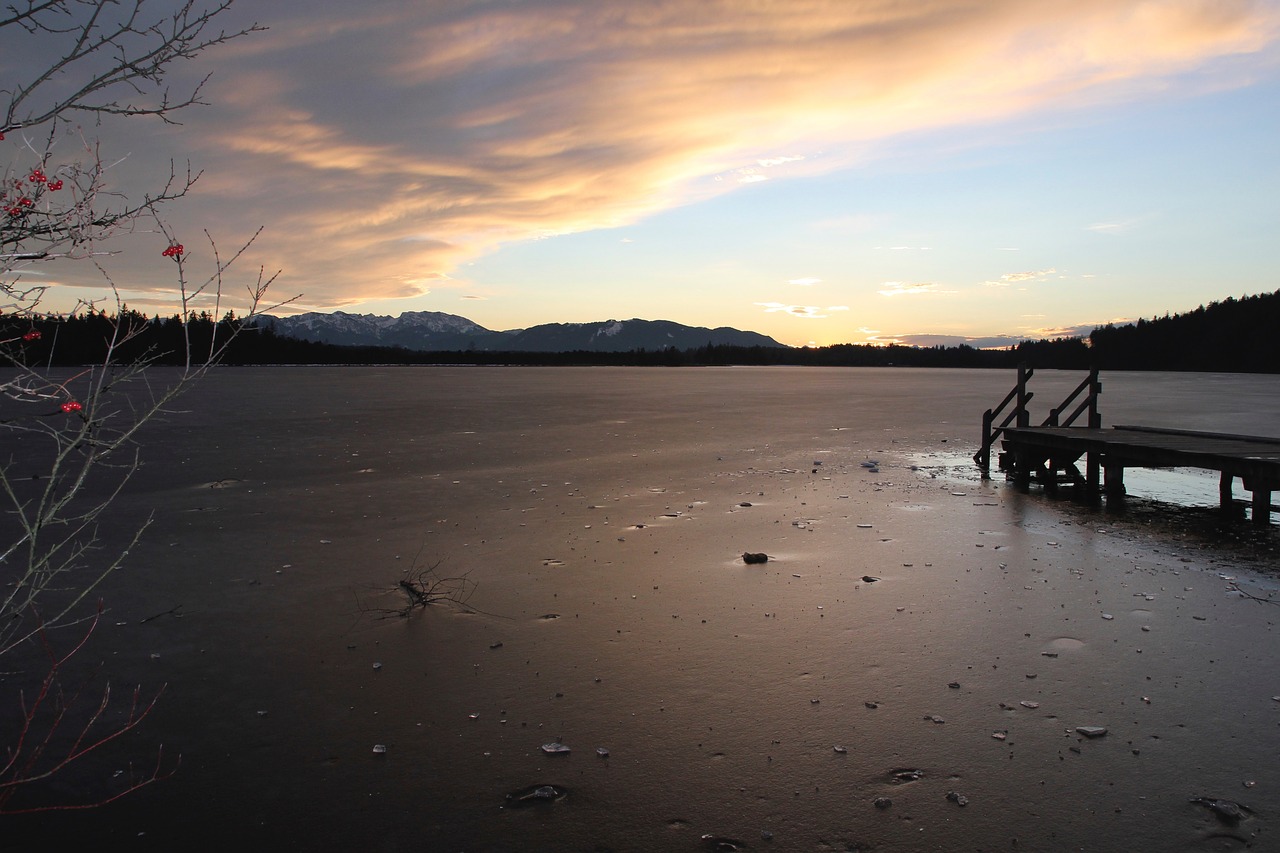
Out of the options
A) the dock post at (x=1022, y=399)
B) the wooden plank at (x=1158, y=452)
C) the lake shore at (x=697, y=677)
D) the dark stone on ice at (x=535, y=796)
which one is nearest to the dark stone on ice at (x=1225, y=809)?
the lake shore at (x=697, y=677)

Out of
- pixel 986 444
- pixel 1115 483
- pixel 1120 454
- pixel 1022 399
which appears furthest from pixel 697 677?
pixel 1022 399

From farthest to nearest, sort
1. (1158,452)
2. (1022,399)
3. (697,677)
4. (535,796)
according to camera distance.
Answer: (1022,399) < (1158,452) < (697,677) < (535,796)

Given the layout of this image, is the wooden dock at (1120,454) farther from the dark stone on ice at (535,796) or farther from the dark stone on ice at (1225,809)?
the dark stone on ice at (535,796)

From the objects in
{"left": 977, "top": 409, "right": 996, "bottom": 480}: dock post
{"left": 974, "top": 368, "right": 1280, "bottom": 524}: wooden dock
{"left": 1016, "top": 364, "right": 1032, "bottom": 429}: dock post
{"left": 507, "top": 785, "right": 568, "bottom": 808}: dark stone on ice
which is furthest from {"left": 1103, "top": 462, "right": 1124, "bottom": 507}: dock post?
{"left": 507, "top": 785, "right": 568, "bottom": 808}: dark stone on ice

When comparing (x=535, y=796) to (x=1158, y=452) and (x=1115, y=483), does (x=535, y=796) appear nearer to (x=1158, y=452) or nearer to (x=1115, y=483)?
(x=1158, y=452)

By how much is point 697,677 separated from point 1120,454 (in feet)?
49.7

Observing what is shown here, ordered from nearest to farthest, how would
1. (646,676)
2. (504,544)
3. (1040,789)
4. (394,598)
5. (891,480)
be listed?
(1040,789) < (646,676) < (394,598) < (504,544) < (891,480)

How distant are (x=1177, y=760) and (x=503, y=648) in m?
6.33

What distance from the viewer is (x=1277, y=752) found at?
620cm

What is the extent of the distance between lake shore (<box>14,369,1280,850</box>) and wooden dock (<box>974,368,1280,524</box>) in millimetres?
1155

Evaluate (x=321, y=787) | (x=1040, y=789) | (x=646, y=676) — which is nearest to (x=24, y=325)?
(x=321, y=787)

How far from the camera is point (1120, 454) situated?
1827 cm

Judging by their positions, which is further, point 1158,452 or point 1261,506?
point 1158,452

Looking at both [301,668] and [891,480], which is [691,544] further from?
[891,480]
